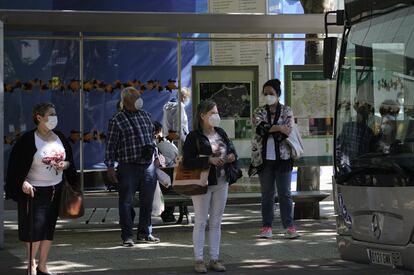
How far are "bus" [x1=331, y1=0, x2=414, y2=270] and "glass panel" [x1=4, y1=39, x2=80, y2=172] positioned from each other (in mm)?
5424

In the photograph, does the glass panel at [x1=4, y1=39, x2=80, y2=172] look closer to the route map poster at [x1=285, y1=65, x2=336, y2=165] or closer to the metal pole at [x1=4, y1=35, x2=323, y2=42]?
the metal pole at [x1=4, y1=35, x2=323, y2=42]

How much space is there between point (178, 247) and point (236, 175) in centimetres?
178

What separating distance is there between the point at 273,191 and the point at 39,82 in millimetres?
4180

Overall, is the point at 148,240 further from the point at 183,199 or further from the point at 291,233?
the point at 291,233

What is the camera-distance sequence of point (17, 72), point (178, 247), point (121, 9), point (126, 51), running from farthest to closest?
point (121, 9) < point (126, 51) < point (17, 72) < point (178, 247)

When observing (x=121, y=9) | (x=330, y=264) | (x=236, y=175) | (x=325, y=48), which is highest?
(x=121, y=9)

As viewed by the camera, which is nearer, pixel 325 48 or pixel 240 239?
pixel 325 48

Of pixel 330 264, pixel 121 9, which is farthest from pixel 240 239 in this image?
pixel 121 9

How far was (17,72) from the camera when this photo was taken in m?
11.5

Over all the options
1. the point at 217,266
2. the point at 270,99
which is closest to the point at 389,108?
the point at 217,266

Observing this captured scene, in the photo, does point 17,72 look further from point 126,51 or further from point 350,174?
point 350,174

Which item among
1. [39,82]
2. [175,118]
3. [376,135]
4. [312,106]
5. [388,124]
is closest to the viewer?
[388,124]

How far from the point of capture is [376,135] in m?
6.60

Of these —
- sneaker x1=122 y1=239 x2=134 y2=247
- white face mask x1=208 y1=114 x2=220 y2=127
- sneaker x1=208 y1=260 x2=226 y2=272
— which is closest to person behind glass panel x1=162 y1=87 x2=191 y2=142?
sneaker x1=122 y1=239 x2=134 y2=247
